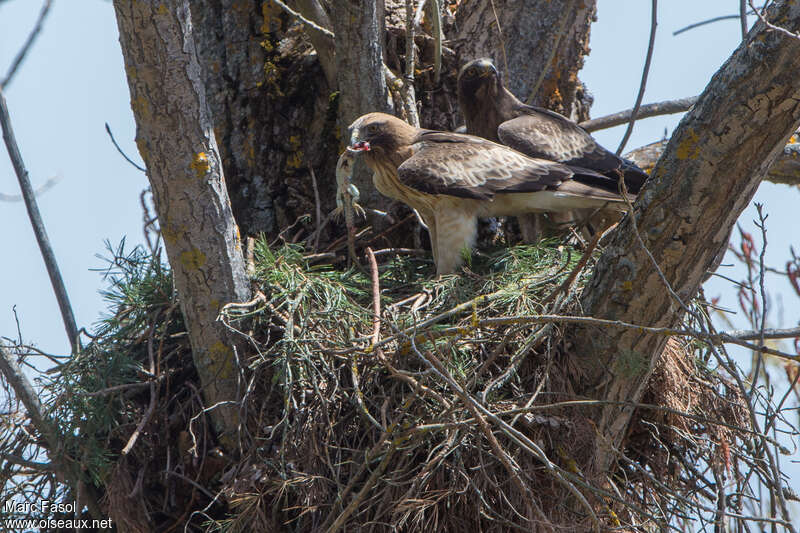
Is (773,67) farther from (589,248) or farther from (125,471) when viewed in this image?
(125,471)

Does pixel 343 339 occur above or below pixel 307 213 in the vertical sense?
below

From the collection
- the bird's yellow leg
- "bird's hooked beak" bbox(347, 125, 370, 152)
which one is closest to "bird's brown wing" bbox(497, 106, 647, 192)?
the bird's yellow leg

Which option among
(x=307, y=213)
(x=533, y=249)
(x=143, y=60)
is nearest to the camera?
(x=143, y=60)

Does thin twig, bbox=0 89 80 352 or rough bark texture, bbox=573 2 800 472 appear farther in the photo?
thin twig, bbox=0 89 80 352

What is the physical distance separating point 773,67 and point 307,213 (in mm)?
2634

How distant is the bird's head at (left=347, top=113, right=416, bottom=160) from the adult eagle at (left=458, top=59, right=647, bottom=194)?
51 centimetres

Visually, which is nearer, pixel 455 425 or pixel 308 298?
pixel 455 425

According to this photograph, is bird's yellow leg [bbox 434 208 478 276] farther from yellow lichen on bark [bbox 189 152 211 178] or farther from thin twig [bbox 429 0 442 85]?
yellow lichen on bark [bbox 189 152 211 178]

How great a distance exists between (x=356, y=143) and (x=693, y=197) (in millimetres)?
1933

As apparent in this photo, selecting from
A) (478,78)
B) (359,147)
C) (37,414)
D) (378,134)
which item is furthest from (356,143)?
(37,414)

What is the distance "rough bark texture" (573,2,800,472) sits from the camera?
2760mm

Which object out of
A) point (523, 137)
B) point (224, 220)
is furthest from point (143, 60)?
point (523, 137)

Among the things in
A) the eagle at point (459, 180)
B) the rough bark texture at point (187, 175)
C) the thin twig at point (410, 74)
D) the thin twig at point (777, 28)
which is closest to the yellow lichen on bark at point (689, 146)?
the thin twig at point (777, 28)

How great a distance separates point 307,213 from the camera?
15.4 ft
